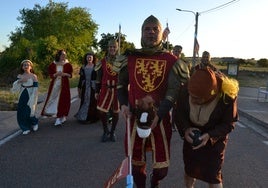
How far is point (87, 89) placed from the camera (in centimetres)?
973

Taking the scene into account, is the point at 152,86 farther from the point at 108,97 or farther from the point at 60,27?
the point at 60,27

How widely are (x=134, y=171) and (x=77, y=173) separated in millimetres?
1624

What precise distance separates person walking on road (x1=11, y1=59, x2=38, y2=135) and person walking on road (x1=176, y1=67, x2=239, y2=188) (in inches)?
203

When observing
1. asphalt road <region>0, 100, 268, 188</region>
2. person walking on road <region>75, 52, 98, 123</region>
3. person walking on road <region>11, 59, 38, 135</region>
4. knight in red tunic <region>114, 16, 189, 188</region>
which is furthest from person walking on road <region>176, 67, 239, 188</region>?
person walking on road <region>75, 52, 98, 123</region>

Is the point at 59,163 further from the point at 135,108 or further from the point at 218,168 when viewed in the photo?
the point at 218,168

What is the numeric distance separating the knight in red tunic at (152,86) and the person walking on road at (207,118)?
0.71ft

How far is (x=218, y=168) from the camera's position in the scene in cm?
362

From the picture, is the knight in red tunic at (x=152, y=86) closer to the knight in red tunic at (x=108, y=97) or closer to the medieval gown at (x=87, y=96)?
the knight in red tunic at (x=108, y=97)

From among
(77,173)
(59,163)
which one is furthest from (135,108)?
(59,163)

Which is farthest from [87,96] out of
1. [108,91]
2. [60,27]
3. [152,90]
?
[60,27]

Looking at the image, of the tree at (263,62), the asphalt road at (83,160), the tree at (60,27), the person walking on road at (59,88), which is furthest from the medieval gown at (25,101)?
the tree at (263,62)

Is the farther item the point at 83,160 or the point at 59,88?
the point at 59,88

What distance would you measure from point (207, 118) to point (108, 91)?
13.6 feet

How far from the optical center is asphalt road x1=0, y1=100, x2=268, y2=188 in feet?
16.9
